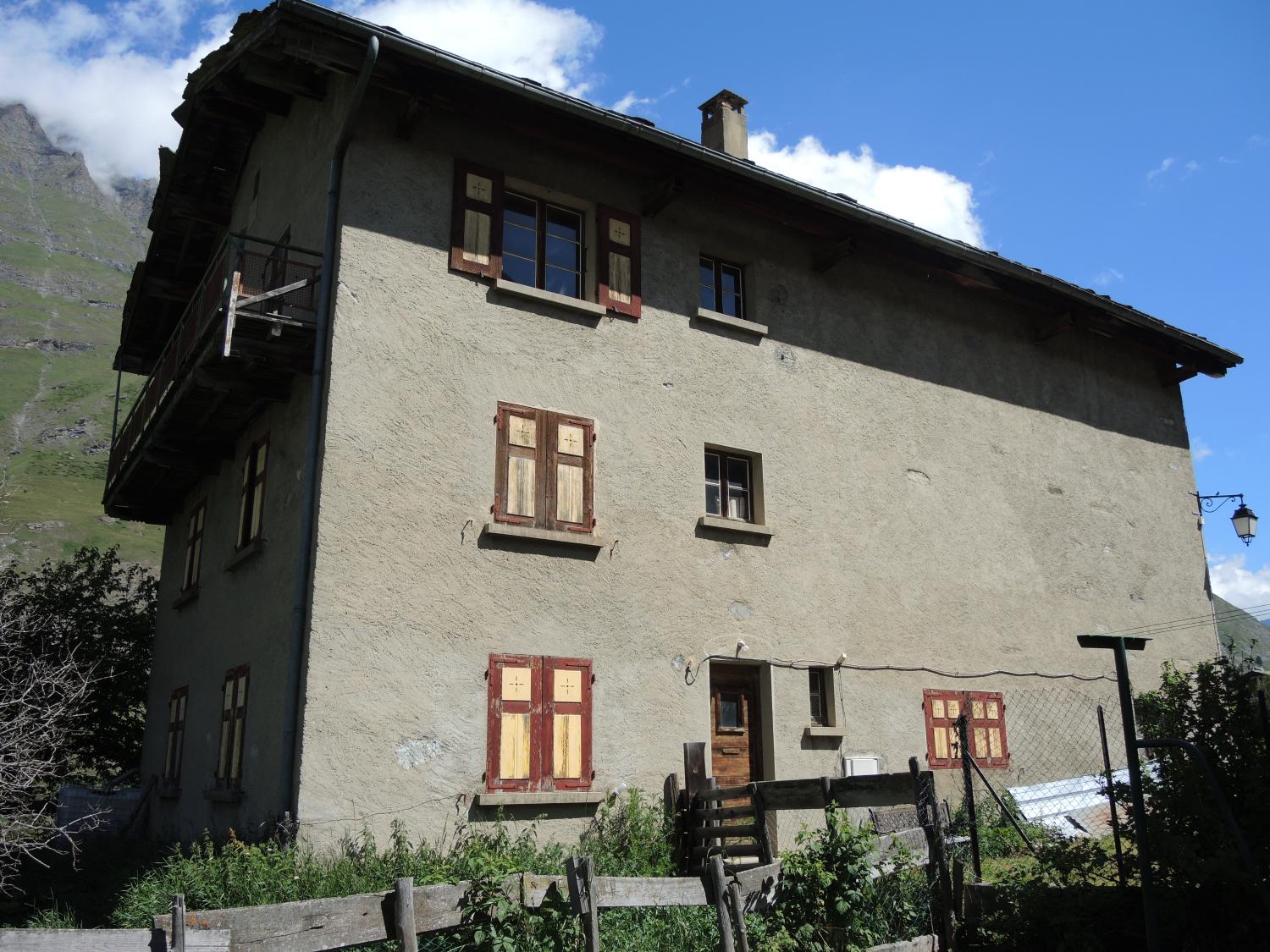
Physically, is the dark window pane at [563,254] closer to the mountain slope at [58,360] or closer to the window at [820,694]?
the window at [820,694]

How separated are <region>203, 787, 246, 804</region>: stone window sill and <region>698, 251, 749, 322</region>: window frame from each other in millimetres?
7568

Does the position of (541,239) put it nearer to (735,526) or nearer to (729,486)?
(729,486)

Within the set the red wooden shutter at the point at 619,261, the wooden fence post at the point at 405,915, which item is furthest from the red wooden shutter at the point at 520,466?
the wooden fence post at the point at 405,915

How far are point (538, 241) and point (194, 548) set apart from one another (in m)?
6.99

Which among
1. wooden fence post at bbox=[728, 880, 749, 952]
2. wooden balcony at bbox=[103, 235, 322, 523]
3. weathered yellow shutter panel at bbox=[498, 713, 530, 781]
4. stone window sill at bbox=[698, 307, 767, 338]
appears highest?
stone window sill at bbox=[698, 307, 767, 338]

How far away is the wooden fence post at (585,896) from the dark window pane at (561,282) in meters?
7.11

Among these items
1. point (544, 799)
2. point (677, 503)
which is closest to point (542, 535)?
point (677, 503)

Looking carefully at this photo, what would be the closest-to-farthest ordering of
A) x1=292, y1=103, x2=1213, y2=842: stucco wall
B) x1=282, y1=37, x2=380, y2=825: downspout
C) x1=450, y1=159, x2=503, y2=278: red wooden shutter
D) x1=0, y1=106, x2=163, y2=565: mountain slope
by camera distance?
x1=282, y1=37, x2=380, y2=825: downspout
x1=292, y1=103, x2=1213, y2=842: stucco wall
x1=450, y1=159, x2=503, y2=278: red wooden shutter
x1=0, y1=106, x2=163, y2=565: mountain slope

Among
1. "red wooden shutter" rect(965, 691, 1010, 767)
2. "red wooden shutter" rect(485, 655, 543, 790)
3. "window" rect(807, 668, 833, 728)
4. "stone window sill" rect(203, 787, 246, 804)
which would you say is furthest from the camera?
"red wooden shutter" rect(965, 691, 1010, 767)

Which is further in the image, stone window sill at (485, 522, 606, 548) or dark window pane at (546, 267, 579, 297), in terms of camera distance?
dark window pane at (546, 267, 579, 297)

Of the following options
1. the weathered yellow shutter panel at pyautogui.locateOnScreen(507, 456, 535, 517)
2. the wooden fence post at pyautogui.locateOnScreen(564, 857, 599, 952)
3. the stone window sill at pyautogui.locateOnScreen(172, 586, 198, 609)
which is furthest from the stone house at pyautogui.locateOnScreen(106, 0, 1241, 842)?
the wooden fence post at pyautogui.locateOnScreen(564, 857, 599, 952)

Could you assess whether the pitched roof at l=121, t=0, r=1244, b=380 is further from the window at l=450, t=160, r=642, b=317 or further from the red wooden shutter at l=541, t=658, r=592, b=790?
the red wooden shutter at l=541, t=658, r=592, b=790

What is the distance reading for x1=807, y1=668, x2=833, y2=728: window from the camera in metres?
12.8

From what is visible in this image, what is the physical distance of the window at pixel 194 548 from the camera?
49.3 feet
